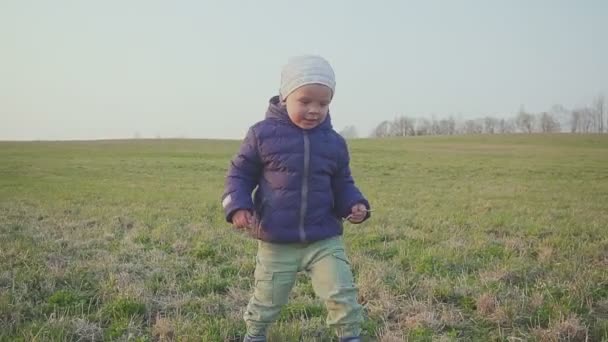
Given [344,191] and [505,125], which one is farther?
[505,125]

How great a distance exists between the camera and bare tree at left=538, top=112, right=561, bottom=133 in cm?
12588

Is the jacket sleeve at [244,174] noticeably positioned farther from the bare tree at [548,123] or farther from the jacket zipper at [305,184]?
the bare tree at [548,123]

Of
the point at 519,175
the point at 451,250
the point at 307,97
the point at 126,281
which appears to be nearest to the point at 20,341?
the point at 126,281

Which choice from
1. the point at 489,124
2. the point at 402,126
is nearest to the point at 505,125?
the point at 489,124

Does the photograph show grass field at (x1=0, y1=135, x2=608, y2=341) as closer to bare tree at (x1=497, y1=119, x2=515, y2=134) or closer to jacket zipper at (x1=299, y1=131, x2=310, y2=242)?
jacket zipper at (x1=299, y1=131, x2=310, y2=242)

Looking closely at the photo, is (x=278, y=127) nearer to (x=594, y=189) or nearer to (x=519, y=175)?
(x=594, y=189)

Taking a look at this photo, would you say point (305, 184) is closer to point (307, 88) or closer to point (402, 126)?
point (307, 88)

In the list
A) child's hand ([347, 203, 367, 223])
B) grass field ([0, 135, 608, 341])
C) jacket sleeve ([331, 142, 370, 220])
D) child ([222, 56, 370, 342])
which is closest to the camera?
child ([222, 56, 370, 342])

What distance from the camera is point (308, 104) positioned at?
138 inches

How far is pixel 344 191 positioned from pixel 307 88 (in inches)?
31.6

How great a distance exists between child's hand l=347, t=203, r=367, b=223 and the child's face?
0.64 metres

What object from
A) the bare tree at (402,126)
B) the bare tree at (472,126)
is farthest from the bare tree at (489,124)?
the bare tree at (402,126)

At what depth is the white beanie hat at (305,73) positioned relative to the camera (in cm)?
343

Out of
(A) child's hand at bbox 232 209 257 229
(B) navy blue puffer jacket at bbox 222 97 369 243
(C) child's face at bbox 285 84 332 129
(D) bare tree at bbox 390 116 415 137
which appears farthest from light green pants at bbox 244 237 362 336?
(D) bare tree at bbox 390 116 415 137
